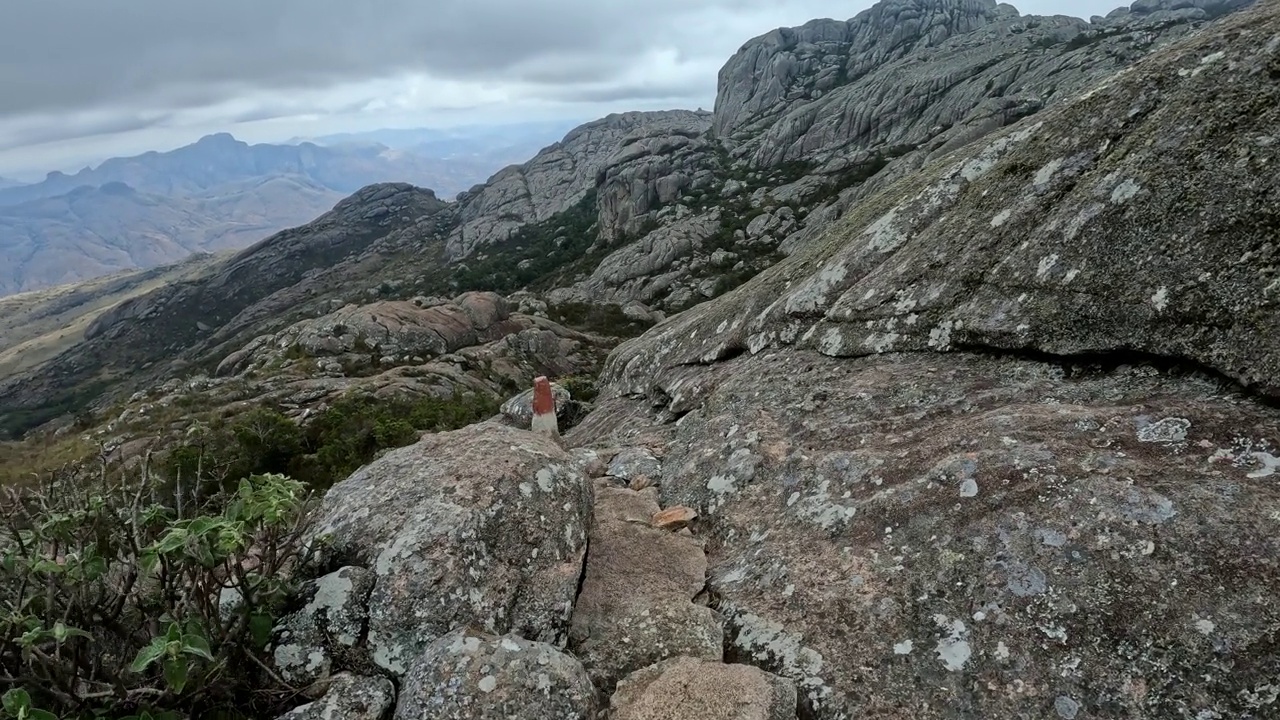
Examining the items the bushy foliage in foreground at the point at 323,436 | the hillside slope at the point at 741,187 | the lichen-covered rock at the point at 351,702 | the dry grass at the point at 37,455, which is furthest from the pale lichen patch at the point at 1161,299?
the hillside slope at the point at 741,187

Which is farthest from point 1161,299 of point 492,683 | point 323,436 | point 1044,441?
point 323,436

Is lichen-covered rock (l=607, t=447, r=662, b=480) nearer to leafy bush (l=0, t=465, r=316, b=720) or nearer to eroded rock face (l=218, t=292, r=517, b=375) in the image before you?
leafy bush (l=0, t=465, r=316, b=720)

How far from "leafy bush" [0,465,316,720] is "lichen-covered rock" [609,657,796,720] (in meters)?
2.84

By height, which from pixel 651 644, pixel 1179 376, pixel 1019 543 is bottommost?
pixel 651 644

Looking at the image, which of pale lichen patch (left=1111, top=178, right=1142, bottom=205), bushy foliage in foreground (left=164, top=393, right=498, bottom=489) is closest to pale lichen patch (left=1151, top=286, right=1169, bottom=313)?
pale lichen patch (left=1111, top=178, right=1142, bottom=205)

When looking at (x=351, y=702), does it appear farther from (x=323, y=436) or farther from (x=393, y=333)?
(x=393, y=333)

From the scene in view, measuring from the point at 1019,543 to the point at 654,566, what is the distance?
3.67 m

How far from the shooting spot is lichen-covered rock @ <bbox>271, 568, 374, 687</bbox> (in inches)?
219

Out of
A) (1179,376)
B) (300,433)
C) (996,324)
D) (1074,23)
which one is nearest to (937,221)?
(996,324)

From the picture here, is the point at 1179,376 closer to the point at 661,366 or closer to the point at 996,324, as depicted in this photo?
the point at 996,324

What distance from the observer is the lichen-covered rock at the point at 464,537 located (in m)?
5.87

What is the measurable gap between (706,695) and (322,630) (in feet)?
11.4

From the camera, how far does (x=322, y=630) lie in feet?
18.9

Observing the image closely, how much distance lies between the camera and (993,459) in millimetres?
6422
